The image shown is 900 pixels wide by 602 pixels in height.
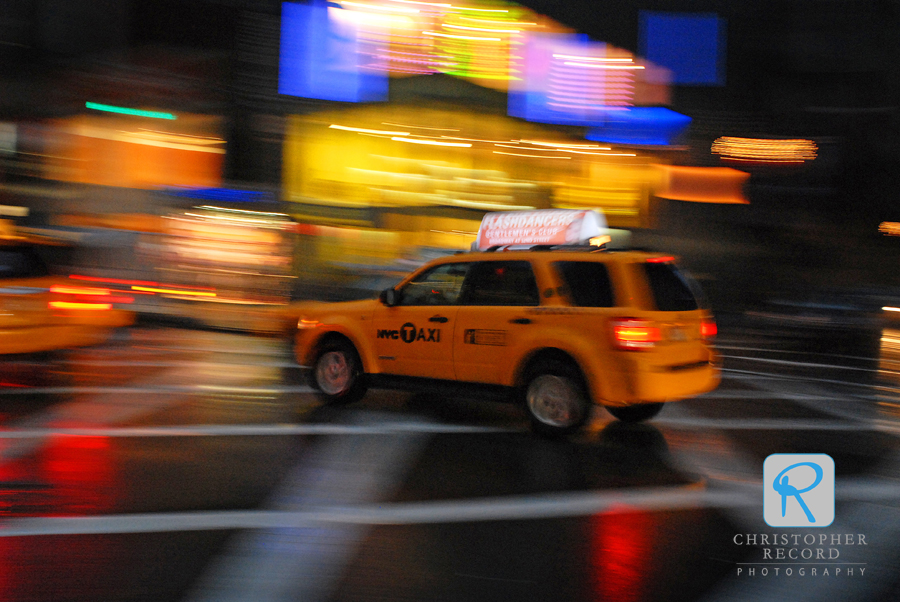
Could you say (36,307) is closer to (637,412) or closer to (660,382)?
(637,412)

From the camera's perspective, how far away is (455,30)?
25.6 m

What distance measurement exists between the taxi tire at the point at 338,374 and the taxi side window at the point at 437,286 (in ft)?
3.07

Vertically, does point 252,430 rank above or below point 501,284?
below

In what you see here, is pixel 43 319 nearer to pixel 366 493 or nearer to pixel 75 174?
pixel 366 493

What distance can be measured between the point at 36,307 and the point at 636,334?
7.35 metres

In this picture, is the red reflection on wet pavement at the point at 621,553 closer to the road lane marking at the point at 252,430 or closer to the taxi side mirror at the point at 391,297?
the road lane marking at the point at 252,430

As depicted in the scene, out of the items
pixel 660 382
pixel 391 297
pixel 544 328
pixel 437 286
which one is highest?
pixel 437 286

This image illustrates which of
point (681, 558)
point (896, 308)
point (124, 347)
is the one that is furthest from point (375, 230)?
point (681, 558)

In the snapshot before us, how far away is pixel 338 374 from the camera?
9.28 m

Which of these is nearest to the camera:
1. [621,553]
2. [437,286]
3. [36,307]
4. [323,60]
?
[621,553]

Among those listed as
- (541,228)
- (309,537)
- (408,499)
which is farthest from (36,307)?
(309,537)

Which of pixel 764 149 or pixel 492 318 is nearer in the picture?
pixel 492 318

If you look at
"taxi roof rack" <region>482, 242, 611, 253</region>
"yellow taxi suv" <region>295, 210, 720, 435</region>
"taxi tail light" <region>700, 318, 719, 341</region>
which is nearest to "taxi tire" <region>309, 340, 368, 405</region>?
"yellow taxi suv" <region>295, 210, 720, 435</region>

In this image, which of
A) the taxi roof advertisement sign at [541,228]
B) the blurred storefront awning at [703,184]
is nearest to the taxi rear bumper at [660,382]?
the taxi roof advertisement sign at [541,228]
